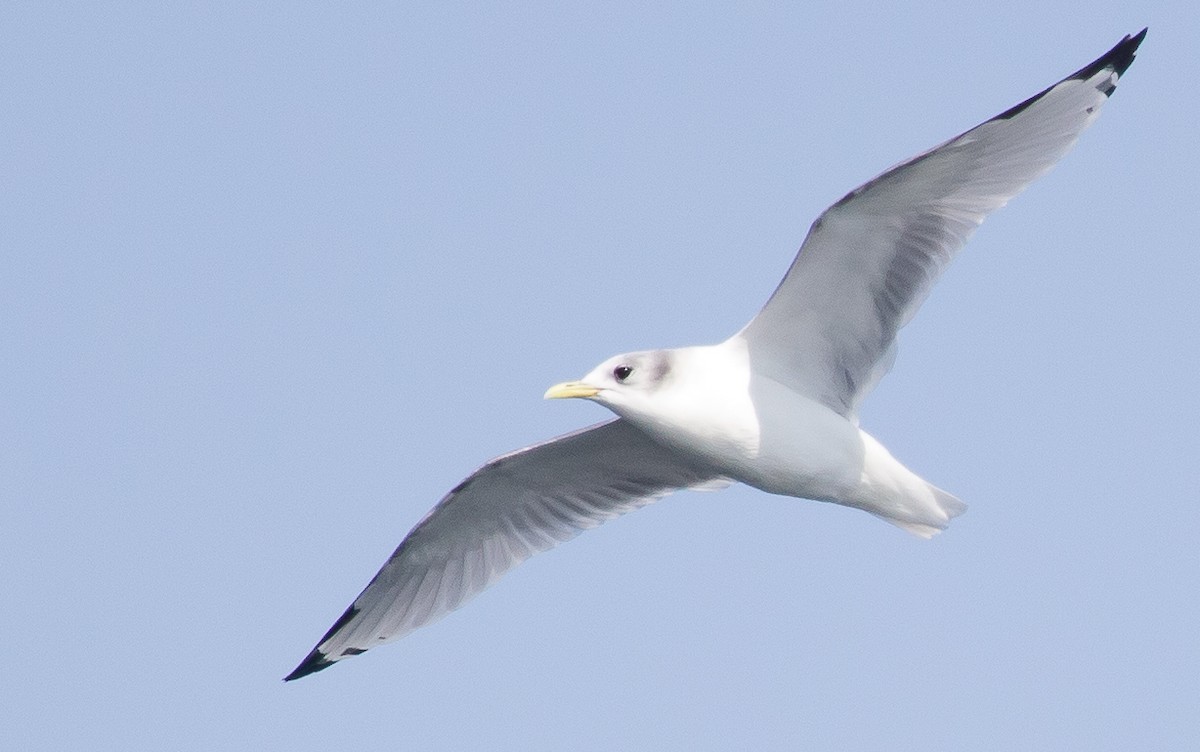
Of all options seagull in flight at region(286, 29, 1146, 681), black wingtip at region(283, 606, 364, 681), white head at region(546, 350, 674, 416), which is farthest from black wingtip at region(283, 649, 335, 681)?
white head at region(546, 350, 674, 416)

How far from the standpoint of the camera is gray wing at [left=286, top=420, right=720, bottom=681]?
8.47 metres

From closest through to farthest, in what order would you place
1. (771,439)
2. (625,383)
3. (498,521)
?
(625,383)
(771,439)
(498,521)

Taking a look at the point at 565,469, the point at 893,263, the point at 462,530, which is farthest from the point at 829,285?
the point at 462,530

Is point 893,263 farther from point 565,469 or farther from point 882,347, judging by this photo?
point 565,469

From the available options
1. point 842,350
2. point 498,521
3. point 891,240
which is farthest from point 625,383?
point 498,521

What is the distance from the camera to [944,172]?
7293 mm

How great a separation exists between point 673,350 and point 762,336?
20.8 inches

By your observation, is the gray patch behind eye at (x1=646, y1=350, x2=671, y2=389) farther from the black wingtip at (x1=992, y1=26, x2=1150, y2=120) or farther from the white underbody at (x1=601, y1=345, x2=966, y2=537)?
the black wingtip at (x1=992, y1=26, x2=1150, y2=120)

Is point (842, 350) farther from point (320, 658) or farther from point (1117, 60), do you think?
point (320, 658)

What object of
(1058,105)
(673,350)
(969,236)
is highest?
(1058,105)

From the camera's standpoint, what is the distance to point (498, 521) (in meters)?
8.82

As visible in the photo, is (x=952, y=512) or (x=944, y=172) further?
(x=952, y=512)

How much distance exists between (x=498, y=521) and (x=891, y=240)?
8.50 ft

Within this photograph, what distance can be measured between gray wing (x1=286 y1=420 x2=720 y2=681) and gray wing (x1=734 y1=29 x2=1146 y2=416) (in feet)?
3.32
